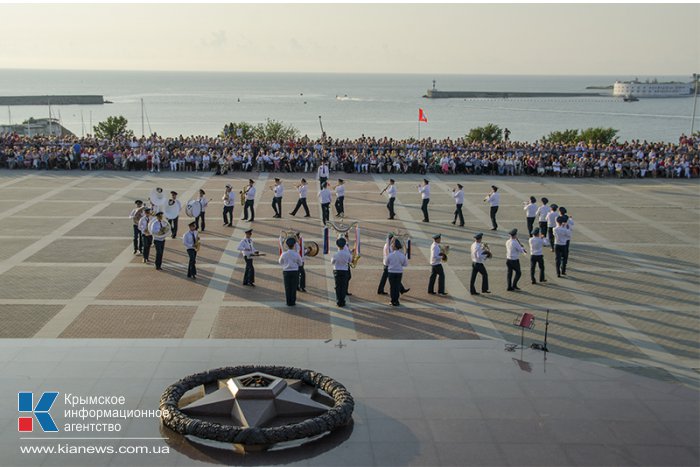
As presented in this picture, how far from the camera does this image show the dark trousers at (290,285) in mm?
15352

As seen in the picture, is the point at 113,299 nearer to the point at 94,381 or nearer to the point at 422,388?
the point at 94,381

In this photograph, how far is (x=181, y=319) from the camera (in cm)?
1455

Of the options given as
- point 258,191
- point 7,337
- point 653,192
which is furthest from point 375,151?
point 7,337

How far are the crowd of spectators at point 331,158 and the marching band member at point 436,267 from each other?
1864 cm

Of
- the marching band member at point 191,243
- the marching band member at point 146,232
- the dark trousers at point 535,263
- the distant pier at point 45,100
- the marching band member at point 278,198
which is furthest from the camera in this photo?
the distant pier at point 45,100

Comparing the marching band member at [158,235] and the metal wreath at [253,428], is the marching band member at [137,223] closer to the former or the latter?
the marching band member at [158,235]

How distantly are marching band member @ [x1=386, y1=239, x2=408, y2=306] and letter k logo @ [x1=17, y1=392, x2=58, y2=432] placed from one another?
752 cm

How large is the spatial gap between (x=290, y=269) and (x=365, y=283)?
2.78 metres

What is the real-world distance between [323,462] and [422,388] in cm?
258

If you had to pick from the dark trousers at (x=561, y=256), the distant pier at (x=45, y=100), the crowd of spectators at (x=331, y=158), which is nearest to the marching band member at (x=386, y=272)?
the dark trousers at (x=561, y=256)

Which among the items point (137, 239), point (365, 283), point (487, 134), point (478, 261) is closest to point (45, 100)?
point (487, 134)

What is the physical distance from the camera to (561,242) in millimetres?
18250

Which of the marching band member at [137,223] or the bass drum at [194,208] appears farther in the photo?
the bass drum at [194,208]

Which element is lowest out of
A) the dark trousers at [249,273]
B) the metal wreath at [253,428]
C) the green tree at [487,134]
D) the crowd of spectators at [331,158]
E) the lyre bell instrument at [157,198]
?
the metal wreath at [253,428]
